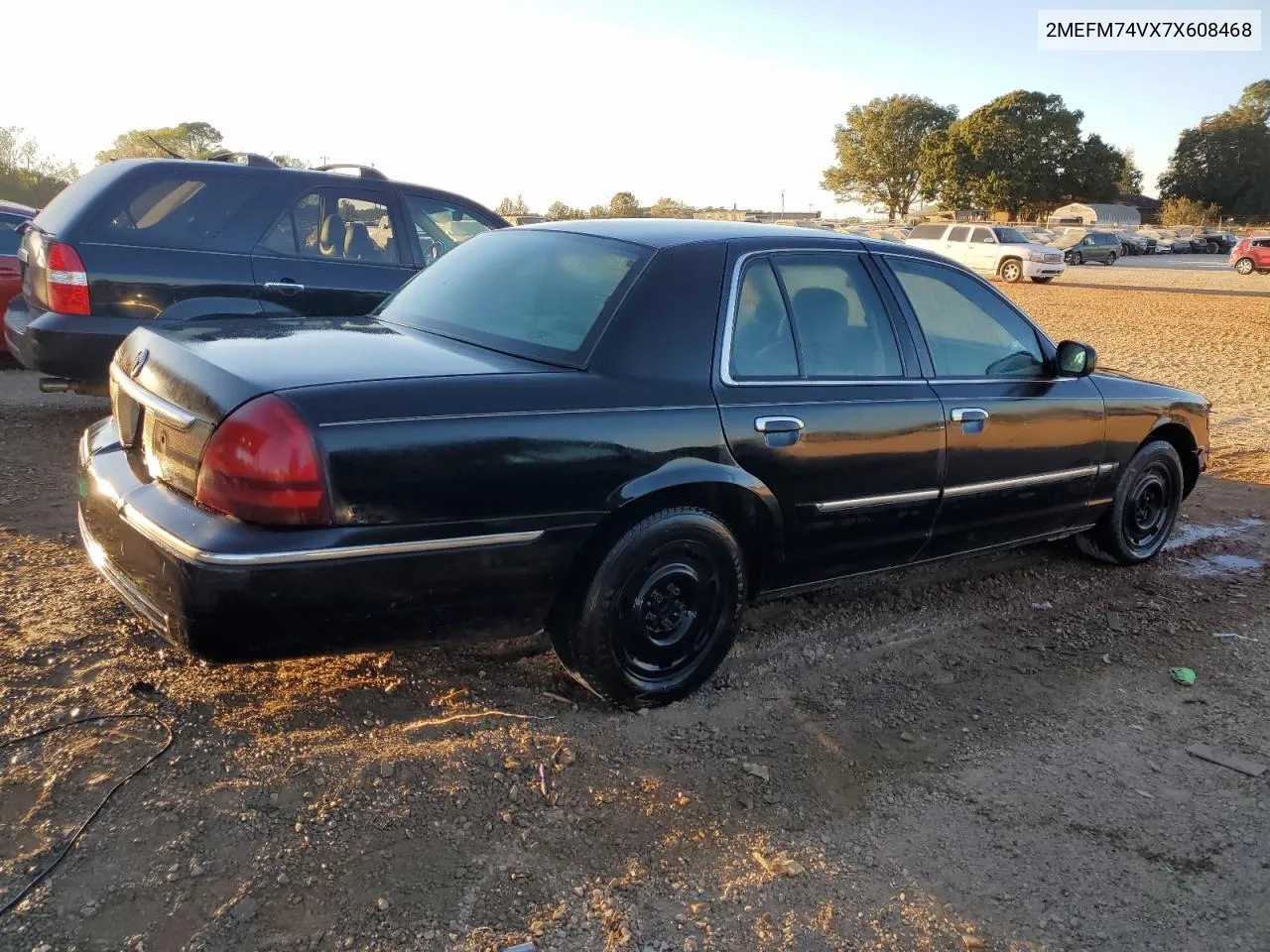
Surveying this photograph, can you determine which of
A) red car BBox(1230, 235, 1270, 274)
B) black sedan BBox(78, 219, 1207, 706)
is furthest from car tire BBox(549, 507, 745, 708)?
red car BBox(1230, 235, 1270, 274)

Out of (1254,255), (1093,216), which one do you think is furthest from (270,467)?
(1093,216)

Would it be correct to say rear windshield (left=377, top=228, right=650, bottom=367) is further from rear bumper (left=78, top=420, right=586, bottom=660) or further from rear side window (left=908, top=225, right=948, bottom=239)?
rear side window (left=908, top=225, right=948, bottom=239)

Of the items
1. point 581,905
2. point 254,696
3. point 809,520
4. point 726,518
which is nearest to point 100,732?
point 254,696

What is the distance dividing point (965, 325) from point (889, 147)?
3084 inches

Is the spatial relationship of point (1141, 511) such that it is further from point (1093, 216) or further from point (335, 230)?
point (1093, 216)

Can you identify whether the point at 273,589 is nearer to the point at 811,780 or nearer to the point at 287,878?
the point at 287,878

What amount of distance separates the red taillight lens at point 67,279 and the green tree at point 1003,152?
6937cm

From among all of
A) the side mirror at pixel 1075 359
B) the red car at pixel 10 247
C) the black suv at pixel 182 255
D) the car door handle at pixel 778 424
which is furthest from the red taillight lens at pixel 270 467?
the red car at pixel 10 247

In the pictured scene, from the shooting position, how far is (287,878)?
239 centimetres

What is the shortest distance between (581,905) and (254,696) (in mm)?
1382

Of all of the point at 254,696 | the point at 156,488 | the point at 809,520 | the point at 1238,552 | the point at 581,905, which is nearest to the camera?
the point at 581,905

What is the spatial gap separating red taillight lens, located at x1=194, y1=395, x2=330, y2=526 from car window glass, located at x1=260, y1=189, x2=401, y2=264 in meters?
3.75

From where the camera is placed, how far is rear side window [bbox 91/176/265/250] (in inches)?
217

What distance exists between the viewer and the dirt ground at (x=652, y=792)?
2.36 meters
